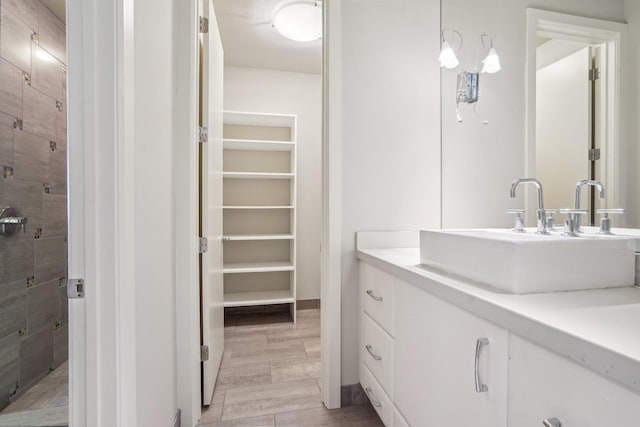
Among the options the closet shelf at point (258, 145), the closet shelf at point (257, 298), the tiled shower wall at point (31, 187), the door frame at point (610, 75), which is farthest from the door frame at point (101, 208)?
the closet shelf at point (258, 145)

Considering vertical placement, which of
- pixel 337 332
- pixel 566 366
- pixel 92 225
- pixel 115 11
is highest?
pixel 115 11

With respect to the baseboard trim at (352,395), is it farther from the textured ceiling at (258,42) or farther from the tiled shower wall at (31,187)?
the textured ceiling at (258,42)

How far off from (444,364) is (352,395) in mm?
933

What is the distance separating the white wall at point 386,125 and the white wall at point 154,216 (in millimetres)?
839

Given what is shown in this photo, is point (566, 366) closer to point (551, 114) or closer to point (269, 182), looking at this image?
point (551, 114)

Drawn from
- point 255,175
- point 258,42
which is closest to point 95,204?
point 255,175

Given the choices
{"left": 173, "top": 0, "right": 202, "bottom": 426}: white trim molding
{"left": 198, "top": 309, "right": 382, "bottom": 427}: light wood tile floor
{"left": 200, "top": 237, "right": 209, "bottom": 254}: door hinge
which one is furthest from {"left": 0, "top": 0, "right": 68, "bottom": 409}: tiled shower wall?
{"left": 198, "top": 309, "right": 382, "bottom": 427}: light wood tile floor

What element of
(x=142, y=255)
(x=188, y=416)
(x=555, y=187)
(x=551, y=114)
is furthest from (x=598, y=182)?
(x=188, y=416)

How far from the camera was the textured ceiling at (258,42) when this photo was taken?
6.72 feet

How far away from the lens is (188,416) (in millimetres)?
1390

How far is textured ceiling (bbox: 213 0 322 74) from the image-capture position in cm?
205

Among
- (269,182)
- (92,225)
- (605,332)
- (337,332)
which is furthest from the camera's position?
(269,182)

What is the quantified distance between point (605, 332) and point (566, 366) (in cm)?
9

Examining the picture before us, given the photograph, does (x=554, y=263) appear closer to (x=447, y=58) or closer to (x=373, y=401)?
(x=373, y=401)
